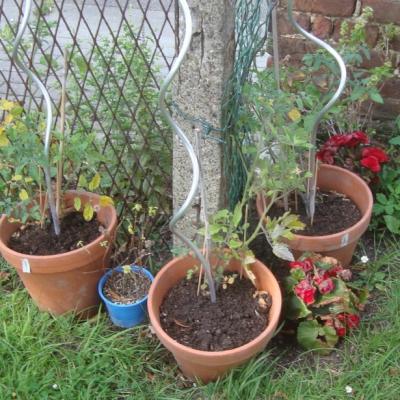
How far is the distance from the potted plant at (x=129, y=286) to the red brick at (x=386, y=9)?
1.39 meters

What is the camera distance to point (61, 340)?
2279 mm

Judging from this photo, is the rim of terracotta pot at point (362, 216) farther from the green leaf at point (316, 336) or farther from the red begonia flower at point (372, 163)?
the green leaf at point (316, 336)

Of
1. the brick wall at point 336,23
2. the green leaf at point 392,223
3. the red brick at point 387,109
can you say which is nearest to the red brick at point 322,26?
the brick wall at point 336,23

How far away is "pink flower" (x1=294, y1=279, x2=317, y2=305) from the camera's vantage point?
2107 mm

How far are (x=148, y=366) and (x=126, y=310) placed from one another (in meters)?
0.23

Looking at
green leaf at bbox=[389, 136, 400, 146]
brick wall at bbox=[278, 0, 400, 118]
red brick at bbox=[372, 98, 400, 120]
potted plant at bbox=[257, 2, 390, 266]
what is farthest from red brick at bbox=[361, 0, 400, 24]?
green leaf at bbox=[389, 136, 400, 146]

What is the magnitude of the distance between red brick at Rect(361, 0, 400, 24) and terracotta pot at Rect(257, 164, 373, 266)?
2.49 feet

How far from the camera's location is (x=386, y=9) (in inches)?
105

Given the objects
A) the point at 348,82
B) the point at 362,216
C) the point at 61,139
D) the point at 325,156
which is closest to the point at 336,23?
the point at 348,82

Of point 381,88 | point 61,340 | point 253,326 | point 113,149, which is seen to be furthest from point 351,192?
point 61,340

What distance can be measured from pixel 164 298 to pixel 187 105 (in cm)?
72

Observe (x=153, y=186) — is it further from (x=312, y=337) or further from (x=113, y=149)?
(x=312, y=337)

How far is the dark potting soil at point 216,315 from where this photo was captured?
1.98 meters

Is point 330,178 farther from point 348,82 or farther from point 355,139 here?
point 348,82
